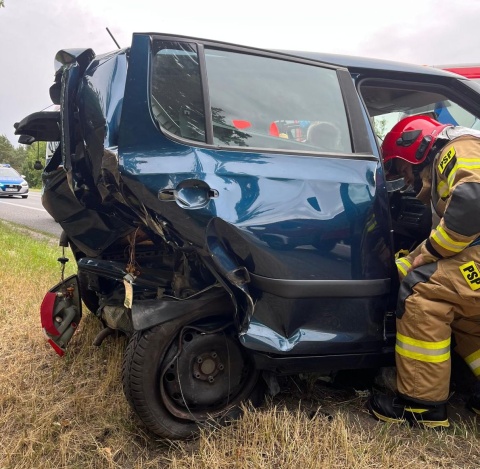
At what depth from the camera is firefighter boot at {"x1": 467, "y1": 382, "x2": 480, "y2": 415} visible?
2.35 m

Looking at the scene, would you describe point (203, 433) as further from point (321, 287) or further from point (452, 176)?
point (452, 176)

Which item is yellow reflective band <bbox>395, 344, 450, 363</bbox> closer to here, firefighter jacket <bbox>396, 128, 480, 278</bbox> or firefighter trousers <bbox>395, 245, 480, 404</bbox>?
firefighter trousers <bbox>395, 245, 480, 404</bbox>

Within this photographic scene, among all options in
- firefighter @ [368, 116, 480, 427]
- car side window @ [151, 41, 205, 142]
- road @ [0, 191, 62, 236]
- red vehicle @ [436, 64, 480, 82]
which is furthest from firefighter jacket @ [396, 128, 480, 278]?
road @ [0, 191, 62, 236]

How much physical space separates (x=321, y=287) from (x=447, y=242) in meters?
0.57

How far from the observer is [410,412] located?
86.7 inches

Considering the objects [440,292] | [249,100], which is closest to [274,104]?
[249,100]

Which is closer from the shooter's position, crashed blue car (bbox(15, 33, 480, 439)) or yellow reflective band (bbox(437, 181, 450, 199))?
crashed blue car (bbox(15, 33, 480, 439))

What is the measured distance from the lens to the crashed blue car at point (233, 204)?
1902 millimetres

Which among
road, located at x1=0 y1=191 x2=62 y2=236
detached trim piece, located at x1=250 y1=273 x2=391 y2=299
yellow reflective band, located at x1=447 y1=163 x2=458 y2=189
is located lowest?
road, located at x1=0 y1=191 x2=62 y2=236

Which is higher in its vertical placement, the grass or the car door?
the car door

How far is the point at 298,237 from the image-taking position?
6.47ft

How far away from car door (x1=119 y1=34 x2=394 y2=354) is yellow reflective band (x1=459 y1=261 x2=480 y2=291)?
12.2 inches

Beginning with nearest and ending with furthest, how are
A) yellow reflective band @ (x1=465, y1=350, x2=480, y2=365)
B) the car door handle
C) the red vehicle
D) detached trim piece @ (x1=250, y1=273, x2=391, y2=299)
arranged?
the car door handle < detached trim piece @ (x1=250, y1=273, x2=391, y2=299) < yellow reflective band @ (x1=465, y1=350, x2=480, y2=365) < the red vehicle

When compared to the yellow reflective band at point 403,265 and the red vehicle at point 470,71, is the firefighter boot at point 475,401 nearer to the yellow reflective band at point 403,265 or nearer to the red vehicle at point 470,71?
the yellow reflective band at point 403,265
